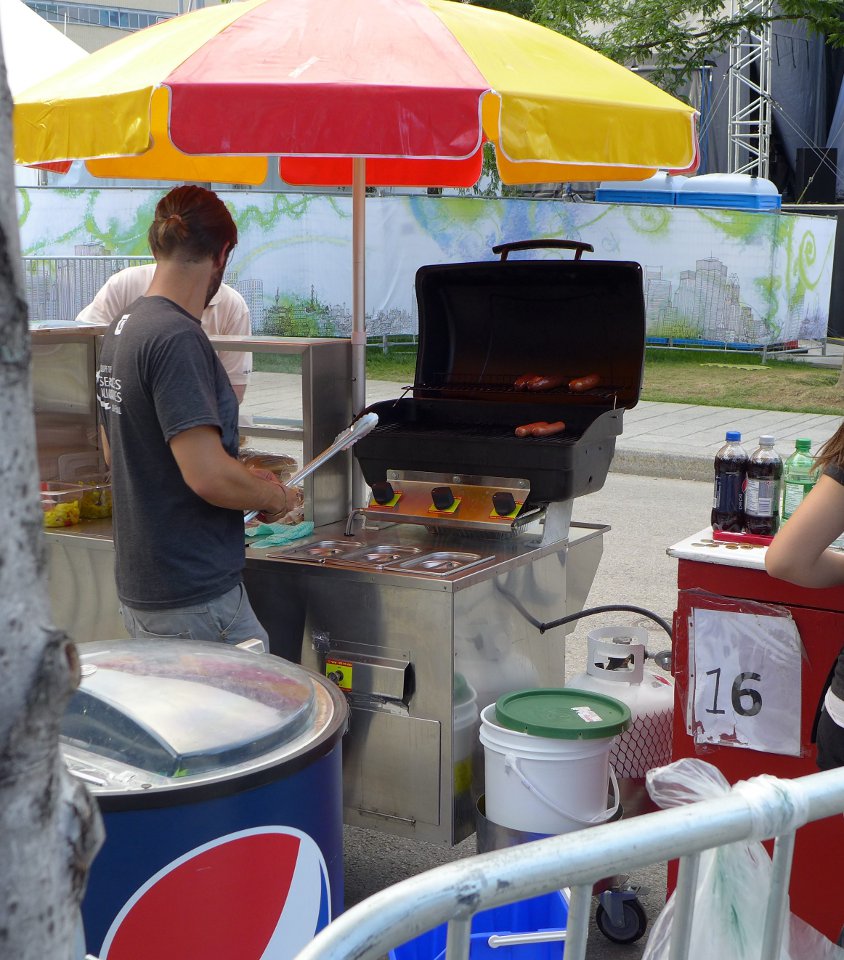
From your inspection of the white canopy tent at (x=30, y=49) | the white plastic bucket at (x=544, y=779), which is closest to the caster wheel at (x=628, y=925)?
the white plastic bucket at (x=544, y=779)

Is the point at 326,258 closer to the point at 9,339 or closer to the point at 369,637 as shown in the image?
the point at 369,637

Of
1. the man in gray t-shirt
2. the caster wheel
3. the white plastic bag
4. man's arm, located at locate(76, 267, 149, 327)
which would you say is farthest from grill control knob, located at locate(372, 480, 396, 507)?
man's arm, located at locate(76, 267, 149, 327)

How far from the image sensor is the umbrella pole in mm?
3848

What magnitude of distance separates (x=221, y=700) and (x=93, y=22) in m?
47.2

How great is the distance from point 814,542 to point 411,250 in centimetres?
1219

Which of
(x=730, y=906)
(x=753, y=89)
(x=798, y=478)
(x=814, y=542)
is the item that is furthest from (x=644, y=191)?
(x=730, y=906)

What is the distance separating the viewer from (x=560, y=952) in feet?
8.52

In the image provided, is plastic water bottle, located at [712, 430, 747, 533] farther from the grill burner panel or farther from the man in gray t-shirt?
the man in gray t-shirt

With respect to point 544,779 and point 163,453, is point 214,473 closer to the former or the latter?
point 163,453

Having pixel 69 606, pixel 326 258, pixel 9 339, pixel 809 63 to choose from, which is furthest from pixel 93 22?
pixel 9 339

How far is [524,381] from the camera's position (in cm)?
397

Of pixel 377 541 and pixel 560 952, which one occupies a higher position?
pixel 377 541

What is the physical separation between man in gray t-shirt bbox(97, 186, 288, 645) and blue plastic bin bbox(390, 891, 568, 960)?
91cm

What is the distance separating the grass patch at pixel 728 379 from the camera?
40.1 ft
